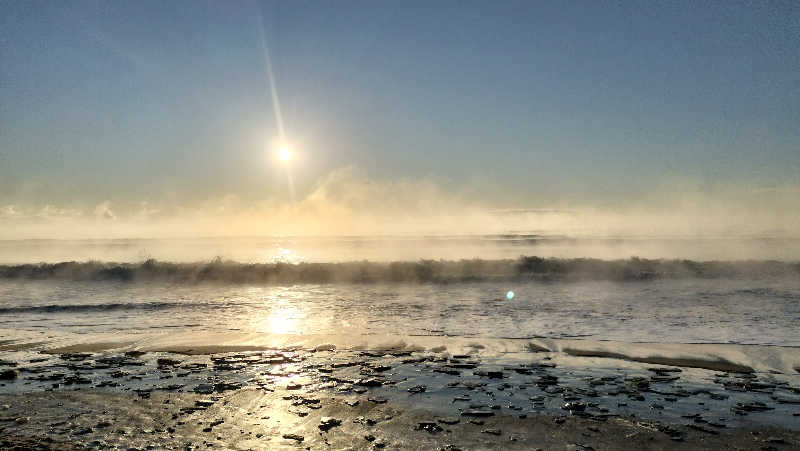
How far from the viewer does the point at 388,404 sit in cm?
901

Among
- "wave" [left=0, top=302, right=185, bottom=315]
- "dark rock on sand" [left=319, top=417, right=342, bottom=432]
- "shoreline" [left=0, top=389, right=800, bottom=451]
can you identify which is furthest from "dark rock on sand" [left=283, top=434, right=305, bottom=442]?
"wave" [left=0, top=302, right=185, bottom=315]

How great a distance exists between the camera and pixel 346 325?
18.7 metres

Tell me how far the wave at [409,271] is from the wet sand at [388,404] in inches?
1063

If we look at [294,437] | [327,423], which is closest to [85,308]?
[327,423]

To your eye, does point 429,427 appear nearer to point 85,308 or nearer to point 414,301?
point 414,301

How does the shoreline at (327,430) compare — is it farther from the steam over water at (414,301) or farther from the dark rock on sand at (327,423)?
the steam over water at (414,301)

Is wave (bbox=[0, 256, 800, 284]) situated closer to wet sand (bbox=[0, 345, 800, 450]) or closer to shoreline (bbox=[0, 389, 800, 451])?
wet sand (bbox=[0, 345, 800, 450])

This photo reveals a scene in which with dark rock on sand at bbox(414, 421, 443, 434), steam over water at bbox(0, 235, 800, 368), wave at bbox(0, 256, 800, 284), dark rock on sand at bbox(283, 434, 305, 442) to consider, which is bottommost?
dark rock on sand at bbox(414, 421, 443, 434)

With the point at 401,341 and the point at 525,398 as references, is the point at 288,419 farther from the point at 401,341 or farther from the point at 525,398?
the point at 401,341

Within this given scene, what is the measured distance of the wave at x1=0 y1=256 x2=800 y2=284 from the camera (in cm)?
4038

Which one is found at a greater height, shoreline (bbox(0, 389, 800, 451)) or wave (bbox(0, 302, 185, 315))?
wave (bbox(0, 302, 185, 315))

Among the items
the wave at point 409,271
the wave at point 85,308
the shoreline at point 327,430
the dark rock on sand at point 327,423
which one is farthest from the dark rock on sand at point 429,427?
the wave at point 409,271

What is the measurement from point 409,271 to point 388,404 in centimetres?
3398

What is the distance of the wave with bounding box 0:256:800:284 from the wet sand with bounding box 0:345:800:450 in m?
27.0
